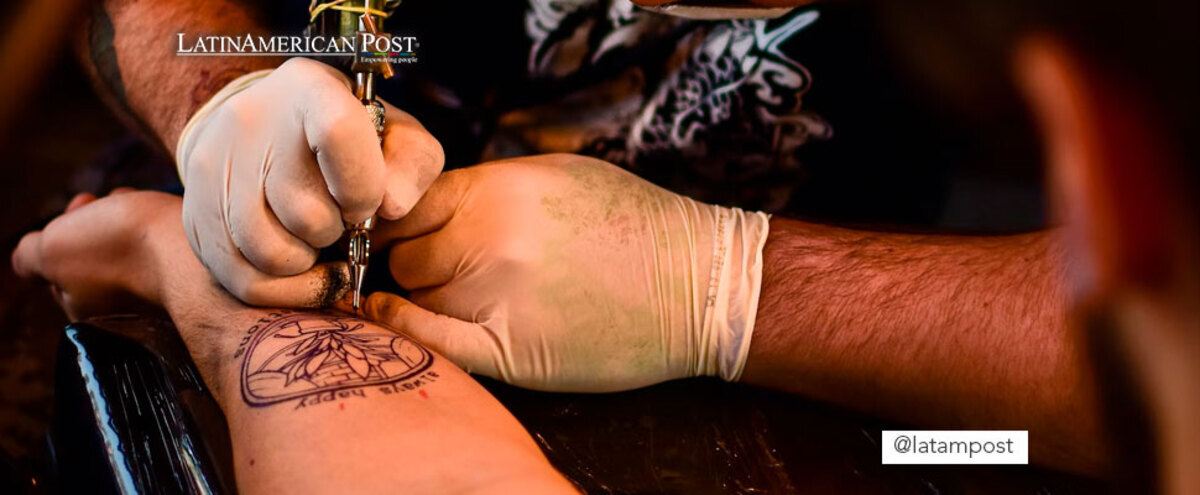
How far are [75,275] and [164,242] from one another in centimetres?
27

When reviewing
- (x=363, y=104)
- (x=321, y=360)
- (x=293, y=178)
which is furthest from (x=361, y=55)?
(x=321, y=360)

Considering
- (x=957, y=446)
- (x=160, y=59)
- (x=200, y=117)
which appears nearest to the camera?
(x=957, y=446)

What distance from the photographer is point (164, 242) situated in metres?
1.09

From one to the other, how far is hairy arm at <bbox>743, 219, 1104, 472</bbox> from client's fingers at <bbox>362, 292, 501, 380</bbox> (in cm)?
35

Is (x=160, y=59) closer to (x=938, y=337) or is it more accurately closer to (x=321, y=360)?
(x=321, y=360)

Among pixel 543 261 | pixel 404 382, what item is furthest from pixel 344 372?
pixel 543 261

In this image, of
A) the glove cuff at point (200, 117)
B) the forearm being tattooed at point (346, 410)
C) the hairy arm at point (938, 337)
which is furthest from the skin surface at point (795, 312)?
the glove cuff at point (200, 117)

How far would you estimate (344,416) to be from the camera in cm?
75

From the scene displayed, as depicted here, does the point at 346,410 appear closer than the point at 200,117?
Yes

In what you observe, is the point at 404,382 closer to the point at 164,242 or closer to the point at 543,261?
the point at 543,261

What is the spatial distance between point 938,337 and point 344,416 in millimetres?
723

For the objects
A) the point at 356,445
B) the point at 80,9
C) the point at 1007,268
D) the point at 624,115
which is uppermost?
the point at 80,9

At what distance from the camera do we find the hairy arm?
0.91m

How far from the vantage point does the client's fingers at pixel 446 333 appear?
3.06 feet
